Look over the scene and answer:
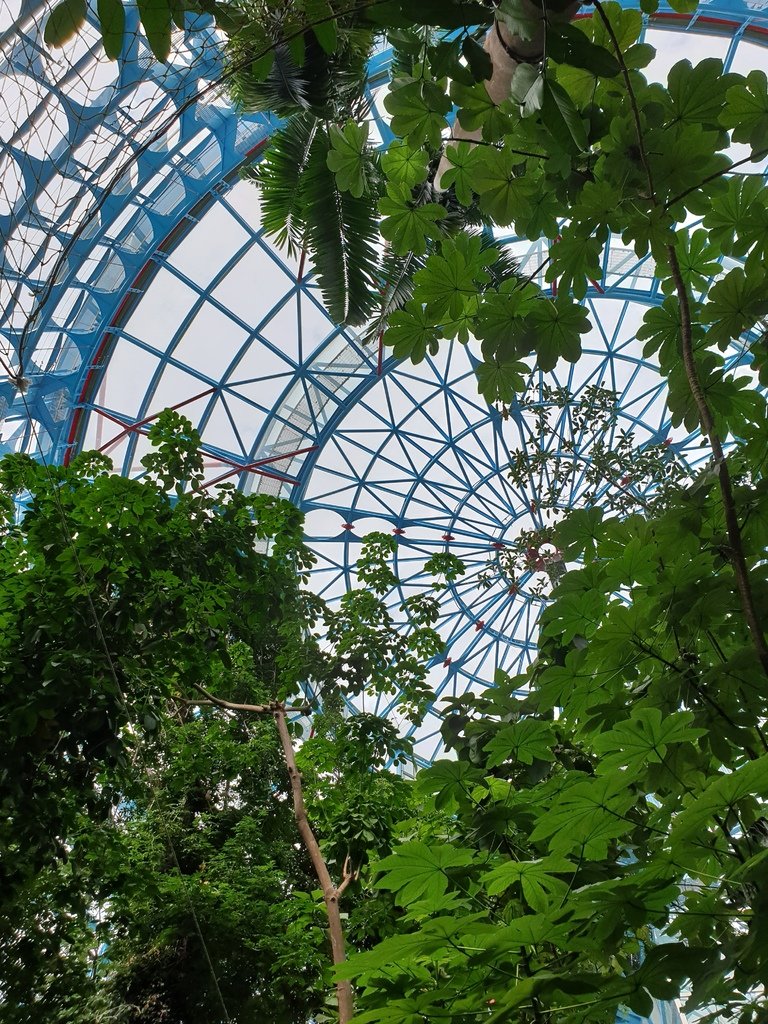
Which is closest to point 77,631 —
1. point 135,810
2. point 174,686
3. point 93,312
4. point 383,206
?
point 174,686

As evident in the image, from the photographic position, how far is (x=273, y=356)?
16281mm

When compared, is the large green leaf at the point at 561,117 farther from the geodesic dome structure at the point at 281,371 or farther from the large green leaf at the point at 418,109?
the geodesic dome structure at the point at 281,371

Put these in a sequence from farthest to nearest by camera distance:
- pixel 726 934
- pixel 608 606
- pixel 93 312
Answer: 1. pixel 93 312
2. pixel 608 606
3. pixel 726 934

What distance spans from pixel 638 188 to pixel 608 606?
109 cm

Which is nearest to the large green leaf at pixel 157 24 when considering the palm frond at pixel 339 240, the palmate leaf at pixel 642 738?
the palmate leaf at pixel 642 738

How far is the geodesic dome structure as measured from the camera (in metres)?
11.9

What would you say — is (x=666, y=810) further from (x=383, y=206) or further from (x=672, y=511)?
(x=383, y=206)

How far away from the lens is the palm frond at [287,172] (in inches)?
408

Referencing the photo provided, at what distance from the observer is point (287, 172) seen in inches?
419

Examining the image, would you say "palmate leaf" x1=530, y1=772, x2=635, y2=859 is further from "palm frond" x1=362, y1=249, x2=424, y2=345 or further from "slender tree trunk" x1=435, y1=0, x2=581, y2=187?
"palm frond" x1=362, y1=249, x2=424, y2=345

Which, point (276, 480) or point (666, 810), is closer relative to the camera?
point (666, 810)

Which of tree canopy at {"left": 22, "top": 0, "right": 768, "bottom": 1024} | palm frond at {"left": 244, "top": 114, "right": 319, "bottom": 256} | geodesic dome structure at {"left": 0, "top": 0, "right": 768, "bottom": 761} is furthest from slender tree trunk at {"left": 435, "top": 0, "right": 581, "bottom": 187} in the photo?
palm frond at {"left": 244, "top": 114, "right": 319, "bottom": 256}

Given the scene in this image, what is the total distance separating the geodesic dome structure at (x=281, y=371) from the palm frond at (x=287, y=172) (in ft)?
4.27

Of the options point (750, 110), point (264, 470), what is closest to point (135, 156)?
point (750, 110)
